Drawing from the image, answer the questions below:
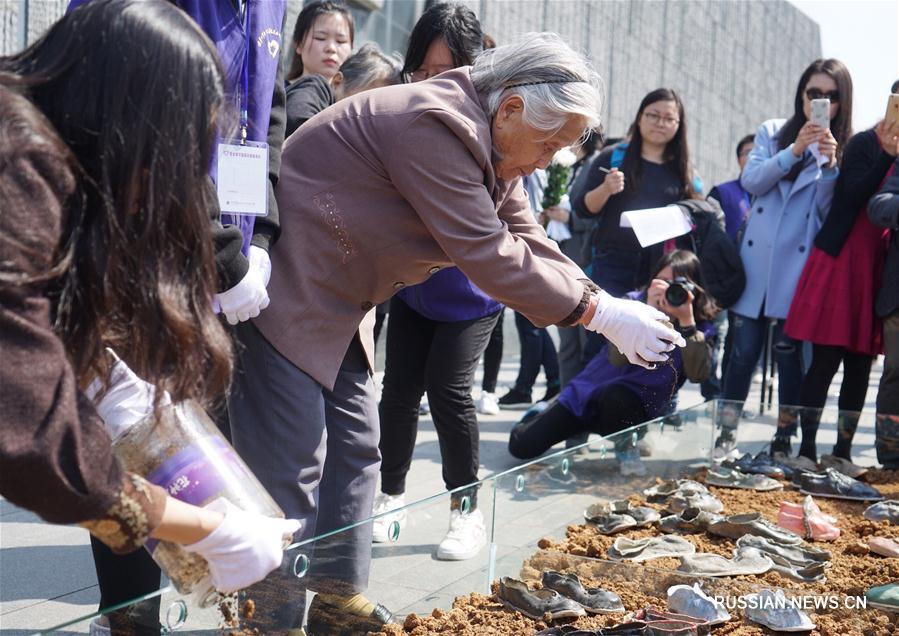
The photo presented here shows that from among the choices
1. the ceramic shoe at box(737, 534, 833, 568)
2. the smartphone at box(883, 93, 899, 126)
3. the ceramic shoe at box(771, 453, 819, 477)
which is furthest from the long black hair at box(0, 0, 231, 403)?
the smartphone at box(883, 93, 899, 126)

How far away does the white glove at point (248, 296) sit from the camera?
2035 mm

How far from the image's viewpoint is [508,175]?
7.60 ft

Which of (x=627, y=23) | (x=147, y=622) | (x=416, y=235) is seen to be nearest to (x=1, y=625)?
(x=147, y=622)

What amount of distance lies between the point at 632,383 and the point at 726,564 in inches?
61.1

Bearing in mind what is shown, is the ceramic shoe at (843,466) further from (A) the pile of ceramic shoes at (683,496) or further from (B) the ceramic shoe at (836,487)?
(A) the pile of ceramic shoes at (683,496)

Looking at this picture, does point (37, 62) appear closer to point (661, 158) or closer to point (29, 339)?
point (29, 339)

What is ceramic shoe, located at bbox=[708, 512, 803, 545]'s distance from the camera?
2969 mm

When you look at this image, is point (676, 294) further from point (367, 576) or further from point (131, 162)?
point (131, 162)

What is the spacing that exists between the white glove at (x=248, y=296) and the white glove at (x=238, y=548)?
0.64m

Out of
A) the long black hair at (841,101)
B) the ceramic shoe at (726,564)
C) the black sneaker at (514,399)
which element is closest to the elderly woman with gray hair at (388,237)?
the ceramic shoe at (726,564)

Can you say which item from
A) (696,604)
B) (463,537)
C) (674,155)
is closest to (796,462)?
(674,155)

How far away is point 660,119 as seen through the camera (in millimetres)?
4859

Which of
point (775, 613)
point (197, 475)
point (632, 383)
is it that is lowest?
point (775, 613)

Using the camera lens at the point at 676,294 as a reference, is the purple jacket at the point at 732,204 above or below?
above
